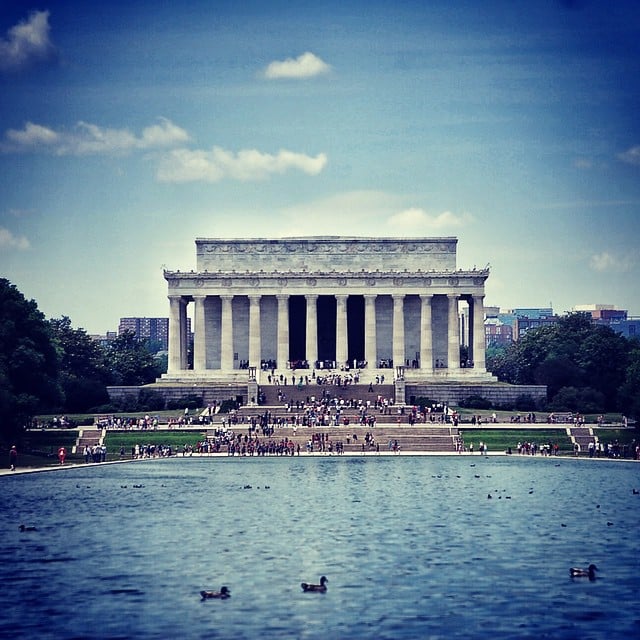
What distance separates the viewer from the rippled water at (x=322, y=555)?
4516cm

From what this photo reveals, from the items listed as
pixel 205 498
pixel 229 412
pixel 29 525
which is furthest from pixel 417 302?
pixel 29 525

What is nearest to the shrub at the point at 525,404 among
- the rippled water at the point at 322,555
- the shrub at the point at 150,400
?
the shrub at the point at 150,400

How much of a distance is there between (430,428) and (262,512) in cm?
5215

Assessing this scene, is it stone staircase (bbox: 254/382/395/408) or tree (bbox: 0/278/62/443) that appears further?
stone staircase (bbox: 254/382/395/408)

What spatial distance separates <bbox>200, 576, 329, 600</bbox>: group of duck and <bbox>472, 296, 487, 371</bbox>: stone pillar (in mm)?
107491

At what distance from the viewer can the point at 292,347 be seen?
16425 cm

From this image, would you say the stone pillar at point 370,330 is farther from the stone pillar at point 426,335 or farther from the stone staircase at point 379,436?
the stone staircase at point 379,436

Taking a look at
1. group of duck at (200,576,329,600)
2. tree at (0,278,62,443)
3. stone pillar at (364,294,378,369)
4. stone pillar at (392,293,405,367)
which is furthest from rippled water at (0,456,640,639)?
stone pillar at (392,293,405,367)

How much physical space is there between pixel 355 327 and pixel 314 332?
800cm

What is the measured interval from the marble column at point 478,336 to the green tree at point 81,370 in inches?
1586

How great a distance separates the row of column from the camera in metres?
157

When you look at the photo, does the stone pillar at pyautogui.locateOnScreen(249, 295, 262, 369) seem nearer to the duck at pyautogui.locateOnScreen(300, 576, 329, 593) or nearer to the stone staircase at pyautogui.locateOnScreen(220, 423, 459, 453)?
the stone staircase at pyautogui.locateOnScreen(220, 423, 459, 453)

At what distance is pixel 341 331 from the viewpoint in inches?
6196

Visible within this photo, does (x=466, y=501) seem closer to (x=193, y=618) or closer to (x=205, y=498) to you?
(x=205, y=498)
